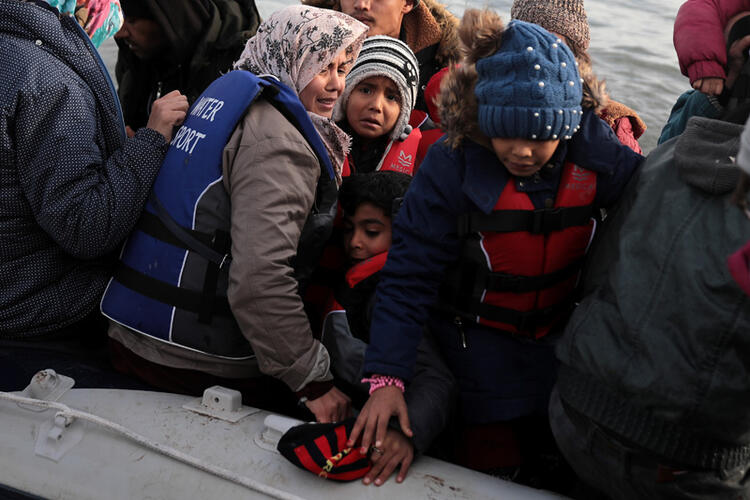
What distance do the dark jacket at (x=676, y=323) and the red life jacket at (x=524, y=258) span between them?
0.23 meters

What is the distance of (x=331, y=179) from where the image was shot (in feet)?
6.11

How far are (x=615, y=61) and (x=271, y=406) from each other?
779cm

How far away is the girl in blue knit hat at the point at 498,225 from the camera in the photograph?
4.73ft

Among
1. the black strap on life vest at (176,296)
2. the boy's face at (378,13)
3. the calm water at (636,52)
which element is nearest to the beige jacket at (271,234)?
the black strap on life vest at (176,296)

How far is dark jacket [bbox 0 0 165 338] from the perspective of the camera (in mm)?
1684

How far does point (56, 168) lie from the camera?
1686 mm

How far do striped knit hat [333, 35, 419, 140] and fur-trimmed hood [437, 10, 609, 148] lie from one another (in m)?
0.74

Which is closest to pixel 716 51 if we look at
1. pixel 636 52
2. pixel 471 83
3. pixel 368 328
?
pixel 471 83

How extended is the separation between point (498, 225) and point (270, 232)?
0.51m

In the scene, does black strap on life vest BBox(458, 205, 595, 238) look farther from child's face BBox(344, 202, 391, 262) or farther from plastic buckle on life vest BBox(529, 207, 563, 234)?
child's face BBox(344, 202, 391, 262)

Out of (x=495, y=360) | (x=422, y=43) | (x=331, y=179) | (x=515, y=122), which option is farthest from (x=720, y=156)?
(x=422, y=43)

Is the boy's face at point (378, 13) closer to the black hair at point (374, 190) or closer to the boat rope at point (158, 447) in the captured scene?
Answer: the black hair at point (374, 190)

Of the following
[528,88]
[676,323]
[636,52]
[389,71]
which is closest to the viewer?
[676,323]

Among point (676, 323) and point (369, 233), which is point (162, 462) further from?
point (676, 323)
